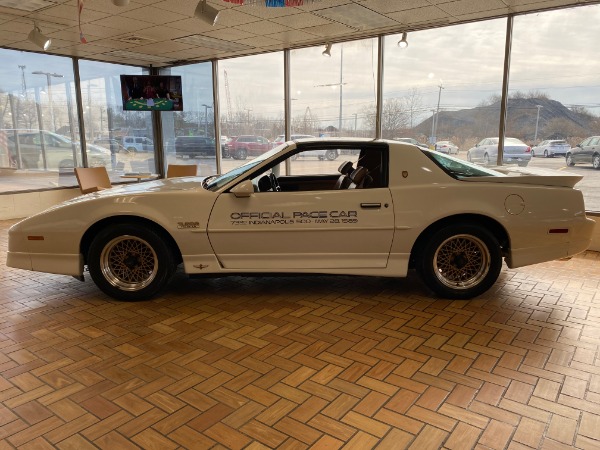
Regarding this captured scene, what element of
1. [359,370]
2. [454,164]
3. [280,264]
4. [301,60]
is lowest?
[359,370]

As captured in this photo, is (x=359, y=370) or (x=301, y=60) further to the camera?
(x=301, y=60)

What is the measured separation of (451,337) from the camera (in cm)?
296

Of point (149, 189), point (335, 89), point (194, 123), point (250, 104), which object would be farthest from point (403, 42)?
point (194, 123)

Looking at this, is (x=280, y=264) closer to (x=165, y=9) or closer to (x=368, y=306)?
(x=368, y=306)

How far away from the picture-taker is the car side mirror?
3391mm

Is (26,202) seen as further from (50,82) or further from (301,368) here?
(301,368)

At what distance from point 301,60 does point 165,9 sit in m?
3.01

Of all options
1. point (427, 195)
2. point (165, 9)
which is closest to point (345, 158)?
point (427, 195)

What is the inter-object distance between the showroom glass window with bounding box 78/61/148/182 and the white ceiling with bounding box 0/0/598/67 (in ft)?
4.09

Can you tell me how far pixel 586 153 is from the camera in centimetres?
A: 601

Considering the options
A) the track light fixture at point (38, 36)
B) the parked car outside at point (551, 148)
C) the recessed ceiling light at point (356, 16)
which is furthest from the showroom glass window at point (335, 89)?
the track light fixture at point (38, 36)

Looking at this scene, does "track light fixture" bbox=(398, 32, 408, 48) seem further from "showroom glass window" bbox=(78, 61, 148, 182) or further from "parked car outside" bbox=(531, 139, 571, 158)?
"showroom glass window" bbox=(78, 61, 148, 182)

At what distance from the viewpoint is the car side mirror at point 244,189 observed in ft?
11.1

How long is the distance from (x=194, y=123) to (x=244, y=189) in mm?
7044
